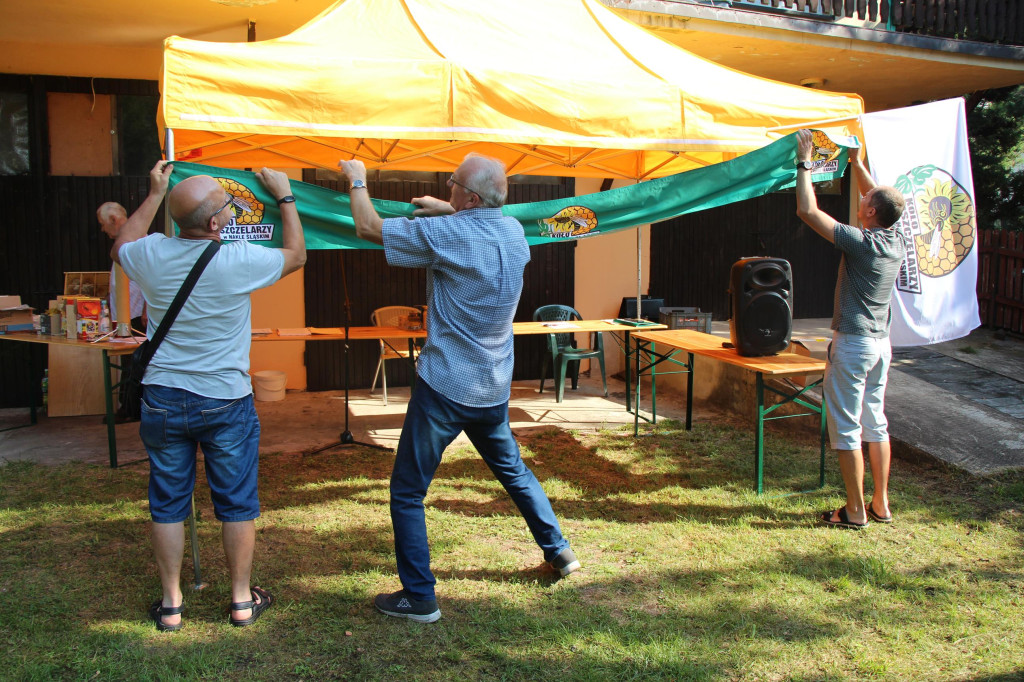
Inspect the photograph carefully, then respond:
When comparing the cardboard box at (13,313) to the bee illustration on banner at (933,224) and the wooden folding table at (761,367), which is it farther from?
the bee illustration on banner at (933,224)

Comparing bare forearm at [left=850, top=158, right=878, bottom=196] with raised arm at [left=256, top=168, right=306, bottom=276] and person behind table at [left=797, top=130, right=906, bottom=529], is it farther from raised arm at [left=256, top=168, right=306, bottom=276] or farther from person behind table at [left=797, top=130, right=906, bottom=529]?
raised arm at [left=256, top=168, right=306, bottom=276]

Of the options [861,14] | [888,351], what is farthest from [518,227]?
[861,14]

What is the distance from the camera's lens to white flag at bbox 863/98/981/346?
4434 millimetres

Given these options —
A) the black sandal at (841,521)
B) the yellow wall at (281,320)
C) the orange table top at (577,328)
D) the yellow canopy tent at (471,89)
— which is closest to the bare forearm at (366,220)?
the yellow canopy tent at (471,89)

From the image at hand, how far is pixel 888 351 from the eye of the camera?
4262 millimetres

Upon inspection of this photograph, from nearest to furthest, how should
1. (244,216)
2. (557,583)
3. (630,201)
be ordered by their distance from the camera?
(557,583), (244,216), (630,201)

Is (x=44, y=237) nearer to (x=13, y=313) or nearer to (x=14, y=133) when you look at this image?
(x=14, y=133)

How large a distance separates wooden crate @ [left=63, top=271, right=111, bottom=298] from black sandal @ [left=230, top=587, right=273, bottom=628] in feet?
13.6

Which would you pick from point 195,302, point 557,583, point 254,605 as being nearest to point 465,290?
point 195,302

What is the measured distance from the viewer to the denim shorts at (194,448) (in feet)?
9.58

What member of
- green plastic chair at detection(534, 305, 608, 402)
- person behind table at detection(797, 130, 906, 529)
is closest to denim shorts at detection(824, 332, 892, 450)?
person behind table at detection(797, 130, 906, 529)

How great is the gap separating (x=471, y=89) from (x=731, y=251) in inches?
237

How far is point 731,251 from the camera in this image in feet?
31.1

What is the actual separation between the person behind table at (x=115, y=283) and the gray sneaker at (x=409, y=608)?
313 cm
